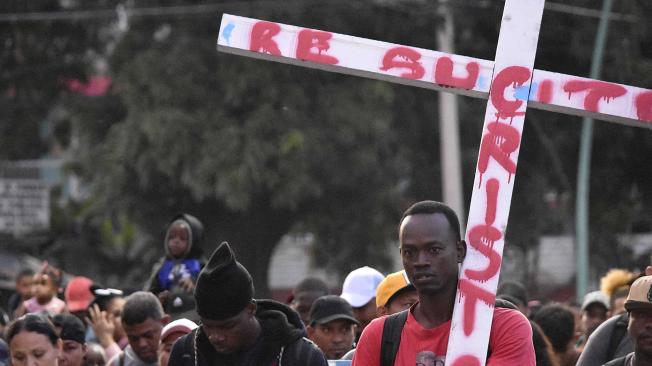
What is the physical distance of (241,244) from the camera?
23.7 metres

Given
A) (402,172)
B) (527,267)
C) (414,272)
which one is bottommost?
(527,267)

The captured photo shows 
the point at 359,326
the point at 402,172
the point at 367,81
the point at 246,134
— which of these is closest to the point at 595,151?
the point at 402,172

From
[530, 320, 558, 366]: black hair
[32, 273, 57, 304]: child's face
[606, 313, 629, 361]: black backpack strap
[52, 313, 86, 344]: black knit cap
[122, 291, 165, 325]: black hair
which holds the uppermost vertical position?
[606, 313, 629, 361]: black backpack strap

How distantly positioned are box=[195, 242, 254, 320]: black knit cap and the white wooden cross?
0.79 metres

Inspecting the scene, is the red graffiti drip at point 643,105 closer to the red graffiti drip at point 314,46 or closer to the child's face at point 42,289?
the red graffiti drip at point 314,46

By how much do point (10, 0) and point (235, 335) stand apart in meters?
19.2

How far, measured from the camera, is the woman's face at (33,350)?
662 cm

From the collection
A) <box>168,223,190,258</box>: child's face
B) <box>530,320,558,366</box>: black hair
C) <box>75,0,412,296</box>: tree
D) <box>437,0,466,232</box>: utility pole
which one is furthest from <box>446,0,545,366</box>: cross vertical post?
<box>437,0,466,232</box>: utility pole

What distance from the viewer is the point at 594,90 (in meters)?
5.35

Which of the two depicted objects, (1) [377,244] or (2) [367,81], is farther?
(1) [377,244]

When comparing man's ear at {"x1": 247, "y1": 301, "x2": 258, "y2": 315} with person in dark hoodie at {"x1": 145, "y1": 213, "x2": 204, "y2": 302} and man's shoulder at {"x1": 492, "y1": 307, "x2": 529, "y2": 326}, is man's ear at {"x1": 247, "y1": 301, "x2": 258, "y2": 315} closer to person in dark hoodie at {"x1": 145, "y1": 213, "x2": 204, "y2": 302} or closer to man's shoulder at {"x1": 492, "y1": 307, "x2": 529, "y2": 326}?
man's shoulder at {"x1": 492, "y1": 307, "x2": 529, "y2": 326}

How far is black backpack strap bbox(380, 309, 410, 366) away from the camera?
16.3 feet

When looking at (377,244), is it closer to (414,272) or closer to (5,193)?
(5,193)

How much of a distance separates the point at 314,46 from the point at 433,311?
111 cm
